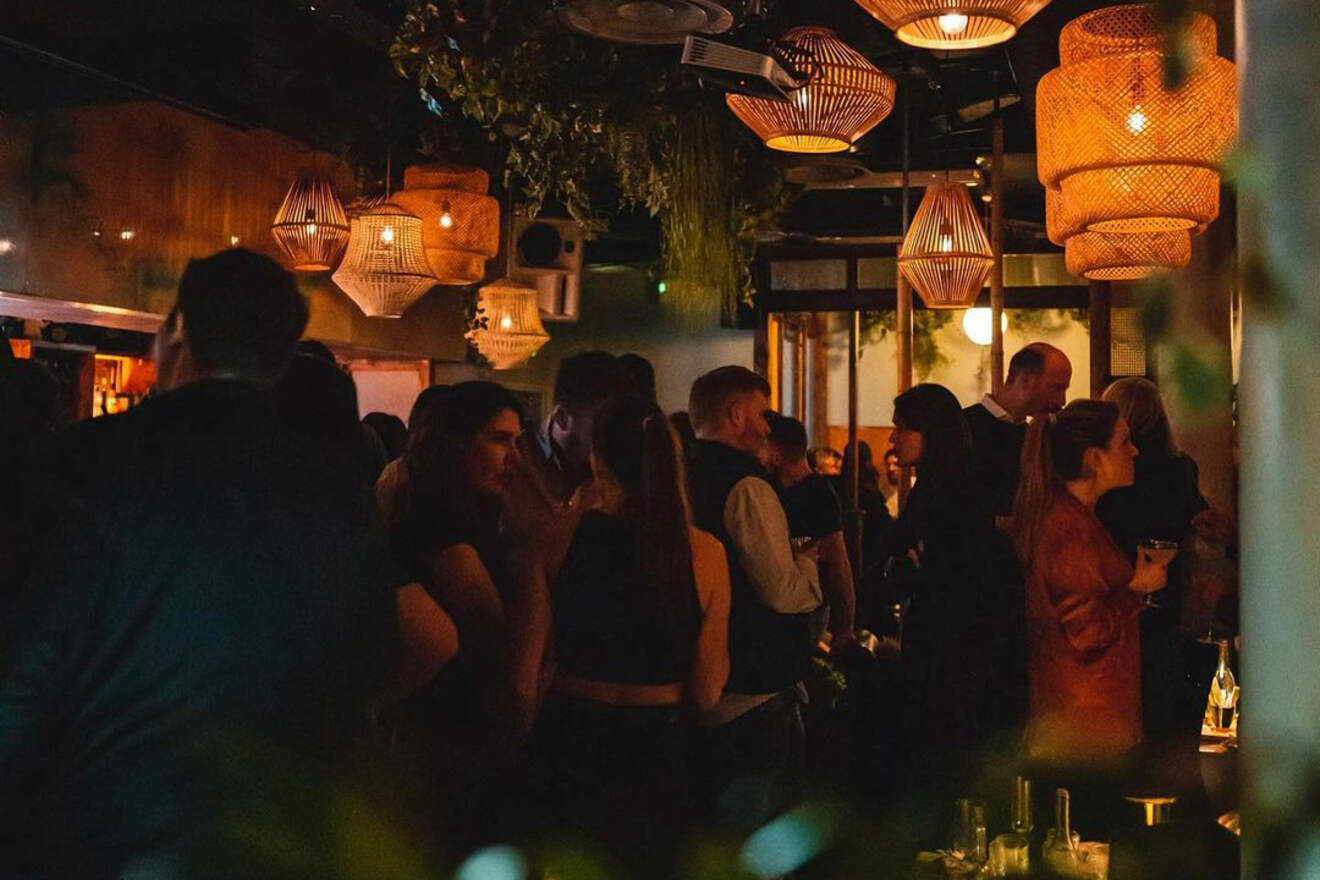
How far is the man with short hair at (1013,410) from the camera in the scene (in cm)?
460

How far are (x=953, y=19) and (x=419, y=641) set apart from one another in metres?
1.73

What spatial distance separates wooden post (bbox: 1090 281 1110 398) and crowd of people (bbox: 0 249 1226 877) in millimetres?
2369

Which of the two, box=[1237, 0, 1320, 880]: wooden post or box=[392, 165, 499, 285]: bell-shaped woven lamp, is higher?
box=[392, 165, 499, 285]: bell-shaped woven lamp

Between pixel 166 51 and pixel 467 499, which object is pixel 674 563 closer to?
pixel 467 499

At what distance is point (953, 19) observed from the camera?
2.99m

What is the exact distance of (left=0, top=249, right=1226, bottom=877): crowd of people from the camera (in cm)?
167

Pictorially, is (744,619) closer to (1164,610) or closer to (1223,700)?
(1164,610)

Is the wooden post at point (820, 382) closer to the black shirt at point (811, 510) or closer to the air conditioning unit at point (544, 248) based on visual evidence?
the air conditioning unit at point (544, 248)

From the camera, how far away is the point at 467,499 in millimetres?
2977

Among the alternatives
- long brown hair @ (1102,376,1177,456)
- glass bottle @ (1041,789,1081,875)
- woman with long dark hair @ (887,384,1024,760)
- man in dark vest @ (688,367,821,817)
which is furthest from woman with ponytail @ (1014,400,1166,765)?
glass bottle @ (1041,789,1081,875)

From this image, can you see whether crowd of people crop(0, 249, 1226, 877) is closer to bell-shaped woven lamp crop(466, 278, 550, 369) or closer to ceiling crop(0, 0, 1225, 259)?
ceiling crop(0, 0, 1225, 259)

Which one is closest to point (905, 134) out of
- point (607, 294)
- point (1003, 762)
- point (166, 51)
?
point (166, 51)

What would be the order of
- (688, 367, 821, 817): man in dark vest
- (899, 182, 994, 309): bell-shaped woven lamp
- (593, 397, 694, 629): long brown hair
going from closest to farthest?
(593, 397, 694, 629): long brown hair < (688, 367, 821, 817): man in dark vest < (899, 182, 994, 309): bell-shaped woven lamp

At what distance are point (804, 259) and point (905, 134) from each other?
2.99 metres
